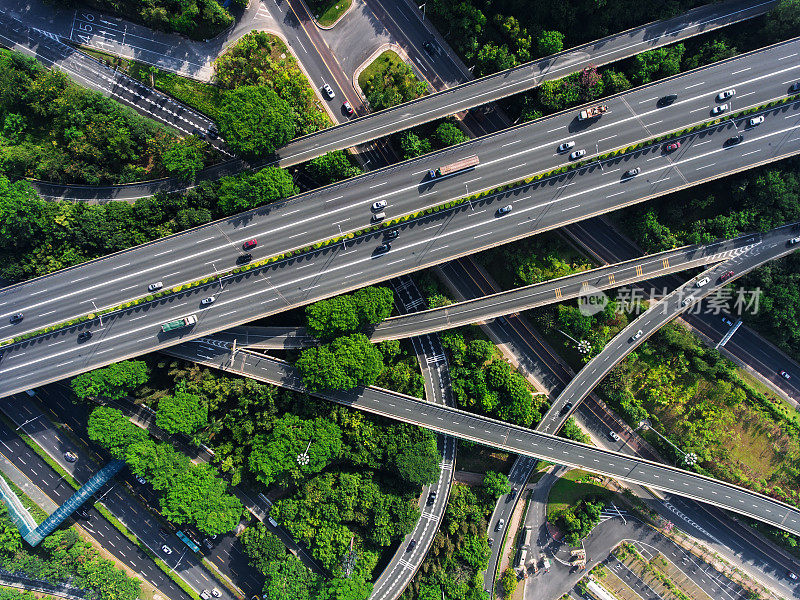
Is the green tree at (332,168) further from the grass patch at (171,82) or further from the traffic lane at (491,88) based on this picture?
the grass patch at (171,82)

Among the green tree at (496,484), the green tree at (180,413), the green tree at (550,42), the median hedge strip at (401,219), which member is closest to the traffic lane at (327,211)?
the median hedge strip at (401,219)

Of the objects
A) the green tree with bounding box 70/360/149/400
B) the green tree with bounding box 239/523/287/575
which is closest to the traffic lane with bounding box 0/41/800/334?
the green tree with bounding box 70/360/149/400

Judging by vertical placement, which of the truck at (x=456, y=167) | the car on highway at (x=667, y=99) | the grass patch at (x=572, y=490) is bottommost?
the grass patch at (x=572, y=490)

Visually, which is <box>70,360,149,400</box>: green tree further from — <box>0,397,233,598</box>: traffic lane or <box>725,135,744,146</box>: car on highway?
<box>725,135,744,146</box>: car on highway

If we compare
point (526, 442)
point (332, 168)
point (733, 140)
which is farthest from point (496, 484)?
point (733, 140)

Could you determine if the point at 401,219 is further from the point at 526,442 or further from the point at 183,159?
the point at 526,442

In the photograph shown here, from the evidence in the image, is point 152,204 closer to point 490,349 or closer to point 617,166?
point 490,349
